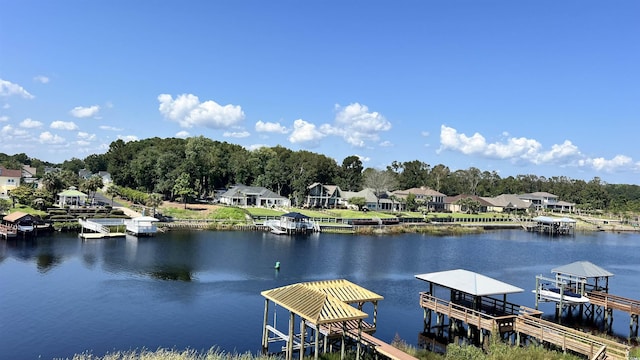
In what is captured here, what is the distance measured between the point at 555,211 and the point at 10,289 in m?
135

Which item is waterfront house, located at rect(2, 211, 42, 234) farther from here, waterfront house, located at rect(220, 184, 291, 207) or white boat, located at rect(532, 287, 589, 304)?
white boat, located at rect(532, 287, 589, 304)

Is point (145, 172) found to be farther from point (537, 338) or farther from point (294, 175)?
point (537, 338)

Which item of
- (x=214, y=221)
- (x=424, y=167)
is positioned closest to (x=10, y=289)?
(x=214, y=221)

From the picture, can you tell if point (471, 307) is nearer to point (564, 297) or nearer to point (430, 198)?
point (564, 297)

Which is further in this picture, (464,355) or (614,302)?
(614,302)

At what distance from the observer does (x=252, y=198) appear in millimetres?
92438

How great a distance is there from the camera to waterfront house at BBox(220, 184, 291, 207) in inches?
3568

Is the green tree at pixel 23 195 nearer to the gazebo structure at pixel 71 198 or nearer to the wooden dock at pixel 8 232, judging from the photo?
the gazebo structure at pixel 71 198

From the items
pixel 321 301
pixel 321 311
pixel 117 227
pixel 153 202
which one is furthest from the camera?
pixel 153 202

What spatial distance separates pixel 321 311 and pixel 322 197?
82417mm

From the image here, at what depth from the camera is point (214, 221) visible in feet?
218

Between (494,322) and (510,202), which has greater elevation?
(510,202)

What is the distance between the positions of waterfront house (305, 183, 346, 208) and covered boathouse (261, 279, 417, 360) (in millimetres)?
76320

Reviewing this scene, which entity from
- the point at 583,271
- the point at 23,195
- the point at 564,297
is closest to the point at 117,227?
the point at 23,195
